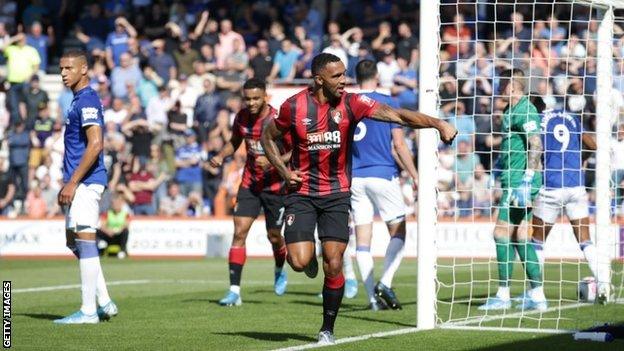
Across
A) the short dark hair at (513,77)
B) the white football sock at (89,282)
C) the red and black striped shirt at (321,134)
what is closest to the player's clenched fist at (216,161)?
the white football sock at (89,282)

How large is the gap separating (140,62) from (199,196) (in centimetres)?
499

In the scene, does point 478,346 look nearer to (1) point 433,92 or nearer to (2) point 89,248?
(1) point 433,92

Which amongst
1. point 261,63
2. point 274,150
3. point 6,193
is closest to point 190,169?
point 261,63

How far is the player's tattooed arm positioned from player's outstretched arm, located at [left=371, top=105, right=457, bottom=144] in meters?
3.95

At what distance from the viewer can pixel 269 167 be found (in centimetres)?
1548

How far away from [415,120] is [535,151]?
13.7 feet

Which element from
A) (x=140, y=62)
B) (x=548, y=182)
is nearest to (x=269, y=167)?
(x=548, y=182)

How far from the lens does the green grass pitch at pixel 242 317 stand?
10.9 meters

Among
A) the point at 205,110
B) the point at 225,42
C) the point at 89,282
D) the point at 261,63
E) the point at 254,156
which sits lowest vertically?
the point at 89,282

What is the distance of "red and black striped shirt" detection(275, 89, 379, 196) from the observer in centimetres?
1084

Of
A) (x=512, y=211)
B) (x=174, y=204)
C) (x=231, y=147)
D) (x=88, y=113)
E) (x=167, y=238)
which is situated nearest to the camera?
(x=88, y=113)

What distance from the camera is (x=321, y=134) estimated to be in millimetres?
10836

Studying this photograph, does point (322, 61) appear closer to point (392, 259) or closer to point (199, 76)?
point (392, 259)

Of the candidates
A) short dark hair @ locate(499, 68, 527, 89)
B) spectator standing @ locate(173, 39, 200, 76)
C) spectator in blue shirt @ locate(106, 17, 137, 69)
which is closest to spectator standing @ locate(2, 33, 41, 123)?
spectator in blue shirt @ locate(106, 17, 137, 69)
